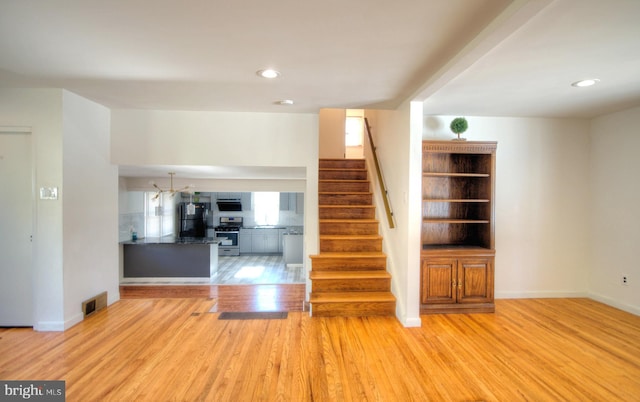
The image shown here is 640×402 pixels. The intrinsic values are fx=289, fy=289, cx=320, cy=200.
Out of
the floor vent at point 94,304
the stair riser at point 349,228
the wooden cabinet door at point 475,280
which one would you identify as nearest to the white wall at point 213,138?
the stair riser at point 349,228

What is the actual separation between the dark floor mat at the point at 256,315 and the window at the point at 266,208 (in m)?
5.86

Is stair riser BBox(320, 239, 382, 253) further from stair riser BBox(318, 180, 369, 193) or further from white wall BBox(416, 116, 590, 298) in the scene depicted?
white wall BBox(416, 116, 590, 298)

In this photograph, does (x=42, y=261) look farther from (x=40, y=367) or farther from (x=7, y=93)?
(x=7, y=93)

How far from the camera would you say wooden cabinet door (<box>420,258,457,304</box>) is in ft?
11.1

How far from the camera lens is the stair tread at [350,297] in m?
3.31

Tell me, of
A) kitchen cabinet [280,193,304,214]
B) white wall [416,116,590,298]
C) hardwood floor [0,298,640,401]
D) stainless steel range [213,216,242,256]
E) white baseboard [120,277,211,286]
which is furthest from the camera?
kitchen cabinet [280,193,304,214]

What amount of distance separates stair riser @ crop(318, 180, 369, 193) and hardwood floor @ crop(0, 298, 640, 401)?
2199mm

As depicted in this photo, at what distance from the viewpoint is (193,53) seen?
213cm

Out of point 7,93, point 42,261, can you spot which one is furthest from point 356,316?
point 7,93

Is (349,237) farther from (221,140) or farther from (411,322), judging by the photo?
(221,140)

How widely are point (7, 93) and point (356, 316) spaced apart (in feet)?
14.3

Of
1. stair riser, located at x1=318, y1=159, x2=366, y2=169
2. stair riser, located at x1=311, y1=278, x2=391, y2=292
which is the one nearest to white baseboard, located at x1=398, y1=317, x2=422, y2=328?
stair riser, located at x1=311, y1=278, x2=391, y2=292

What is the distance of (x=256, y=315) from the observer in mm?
3463

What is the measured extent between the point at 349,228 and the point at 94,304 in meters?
3.30
